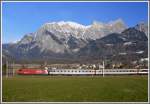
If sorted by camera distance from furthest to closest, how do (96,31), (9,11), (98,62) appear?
(98,62) → (96,31) → (9,11)

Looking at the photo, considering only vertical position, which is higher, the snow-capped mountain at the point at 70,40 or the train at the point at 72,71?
the snow-capped mountain at the point at 70,40

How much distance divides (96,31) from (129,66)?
5.89 meters

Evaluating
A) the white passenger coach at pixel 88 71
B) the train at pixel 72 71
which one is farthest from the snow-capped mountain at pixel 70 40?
the white passenger coach at pixel 88 71

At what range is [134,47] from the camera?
66.9 ft

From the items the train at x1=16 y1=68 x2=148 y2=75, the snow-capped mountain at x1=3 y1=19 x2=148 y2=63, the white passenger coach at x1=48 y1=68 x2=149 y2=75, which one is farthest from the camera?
the train at x1=16 y1=68 x2=148 y2=75

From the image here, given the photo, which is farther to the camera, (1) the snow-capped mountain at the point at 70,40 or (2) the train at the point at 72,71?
(2) the train at the point at 72,71

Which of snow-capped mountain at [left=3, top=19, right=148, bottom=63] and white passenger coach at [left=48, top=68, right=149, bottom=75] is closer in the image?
snow-capped mountain at [left=3, top=19, right=148, bottom=63]

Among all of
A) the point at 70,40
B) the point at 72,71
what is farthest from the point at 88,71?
the point at 70,40

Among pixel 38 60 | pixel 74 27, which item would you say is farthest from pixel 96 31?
pixel 38 60

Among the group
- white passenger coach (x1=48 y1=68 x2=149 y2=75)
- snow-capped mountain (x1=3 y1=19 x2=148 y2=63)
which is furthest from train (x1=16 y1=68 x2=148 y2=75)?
snow-capped mountain (x1=3 y1=19 x2=148 y2=63)

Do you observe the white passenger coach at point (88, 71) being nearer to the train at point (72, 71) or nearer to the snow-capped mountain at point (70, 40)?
the train at point (72, 71)

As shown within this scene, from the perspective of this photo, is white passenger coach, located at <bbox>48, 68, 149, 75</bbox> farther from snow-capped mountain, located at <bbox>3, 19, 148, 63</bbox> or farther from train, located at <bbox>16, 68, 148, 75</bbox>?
snow-capped mountain, located at <bbox>3, 19, 148, 63</bbox>

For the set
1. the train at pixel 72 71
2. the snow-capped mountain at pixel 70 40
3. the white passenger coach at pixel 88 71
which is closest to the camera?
the snow-capped mountain at pixel 70 40

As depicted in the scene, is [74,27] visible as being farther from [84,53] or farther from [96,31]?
[84,53]
